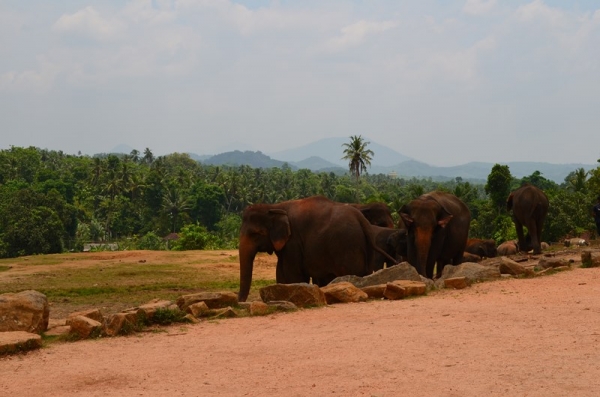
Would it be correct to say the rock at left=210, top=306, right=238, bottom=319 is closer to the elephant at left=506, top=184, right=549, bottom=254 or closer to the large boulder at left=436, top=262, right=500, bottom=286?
the large boulder at left=436, top=262, right=500, bottom=286

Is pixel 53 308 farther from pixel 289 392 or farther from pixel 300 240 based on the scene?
pixel 289 392

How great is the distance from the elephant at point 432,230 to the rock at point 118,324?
26.8ft

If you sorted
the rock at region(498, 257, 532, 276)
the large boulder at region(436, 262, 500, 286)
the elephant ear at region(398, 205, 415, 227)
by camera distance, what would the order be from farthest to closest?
the elephant ear at region(398, 205, 415, 227), the rock at region(498, 257, 532, 276), the large boulder at region(436, 262, 500, 286)

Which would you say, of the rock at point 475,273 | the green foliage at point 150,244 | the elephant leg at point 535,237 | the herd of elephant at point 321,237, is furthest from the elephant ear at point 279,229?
the green foliage at point 150,244

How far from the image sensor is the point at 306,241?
16.5 m

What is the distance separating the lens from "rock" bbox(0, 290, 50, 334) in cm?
1148

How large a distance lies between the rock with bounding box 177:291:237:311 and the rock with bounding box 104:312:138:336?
163 centimetres

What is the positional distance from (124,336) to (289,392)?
4.51 meters

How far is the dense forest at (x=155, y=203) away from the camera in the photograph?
166 feet

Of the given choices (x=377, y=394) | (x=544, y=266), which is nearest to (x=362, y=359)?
(x=377, y=394)

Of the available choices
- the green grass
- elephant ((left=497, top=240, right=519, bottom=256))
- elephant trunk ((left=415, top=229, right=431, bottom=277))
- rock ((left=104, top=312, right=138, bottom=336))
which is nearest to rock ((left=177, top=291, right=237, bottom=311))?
rock ((left=104, top=312, right=138, bottom=336))

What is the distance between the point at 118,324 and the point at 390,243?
30.7 feet

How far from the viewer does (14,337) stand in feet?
34.3

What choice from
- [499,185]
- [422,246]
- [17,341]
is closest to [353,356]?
[17,341]
